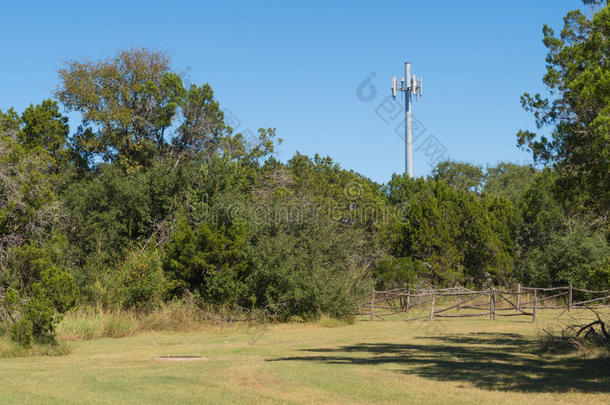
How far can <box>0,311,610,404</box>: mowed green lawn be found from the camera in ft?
34.0

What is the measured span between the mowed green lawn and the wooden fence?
28.6 feet

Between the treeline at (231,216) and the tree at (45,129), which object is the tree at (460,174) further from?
the tree at (45,129)

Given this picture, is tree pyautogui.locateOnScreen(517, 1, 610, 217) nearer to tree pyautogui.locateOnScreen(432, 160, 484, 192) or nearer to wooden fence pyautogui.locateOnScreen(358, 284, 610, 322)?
wooden fence pyautogui.locateOnScreen(358, 284, 610, 322)

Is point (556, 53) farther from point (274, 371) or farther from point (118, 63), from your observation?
point (118, 63)

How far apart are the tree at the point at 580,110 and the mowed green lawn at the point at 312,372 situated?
4036mm

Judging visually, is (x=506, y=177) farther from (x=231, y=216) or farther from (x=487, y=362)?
(x=487, y=362)

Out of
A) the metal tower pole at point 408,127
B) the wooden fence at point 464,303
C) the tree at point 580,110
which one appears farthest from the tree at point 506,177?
the tree at point 580,110

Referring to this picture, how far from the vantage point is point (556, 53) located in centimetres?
1711

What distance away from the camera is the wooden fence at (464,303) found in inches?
1147

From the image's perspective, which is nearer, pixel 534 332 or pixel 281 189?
pixel 534 332

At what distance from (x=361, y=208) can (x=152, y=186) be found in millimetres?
16641

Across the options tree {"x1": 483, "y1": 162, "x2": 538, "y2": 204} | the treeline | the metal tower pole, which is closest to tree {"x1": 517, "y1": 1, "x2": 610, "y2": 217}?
the treeline

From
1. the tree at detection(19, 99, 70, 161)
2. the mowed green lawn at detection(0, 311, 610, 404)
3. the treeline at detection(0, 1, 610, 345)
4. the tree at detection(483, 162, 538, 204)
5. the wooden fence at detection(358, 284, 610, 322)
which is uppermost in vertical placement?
the tree at detection(483, 162, 538, 204)

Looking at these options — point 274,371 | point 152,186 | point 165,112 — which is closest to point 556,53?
point 274,371
